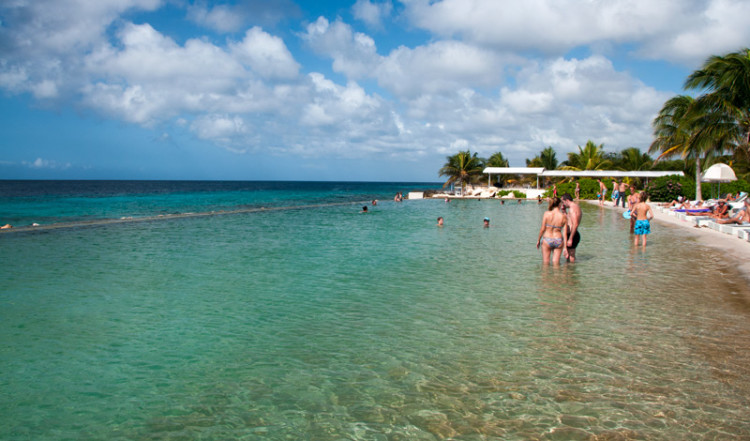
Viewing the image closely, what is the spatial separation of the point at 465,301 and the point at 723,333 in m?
3.49

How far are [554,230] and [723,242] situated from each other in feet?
25.7

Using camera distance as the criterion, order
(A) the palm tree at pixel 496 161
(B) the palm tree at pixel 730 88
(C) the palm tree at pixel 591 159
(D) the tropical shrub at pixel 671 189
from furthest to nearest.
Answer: (A) the palm tree at pixel 496 161, (C) the palm tree at pixel 591 159, (D) the tropical shrub at pixel 671 189, (B) the palm tree at pixel 730 88

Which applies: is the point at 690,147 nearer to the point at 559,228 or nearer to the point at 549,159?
the point at 559,228

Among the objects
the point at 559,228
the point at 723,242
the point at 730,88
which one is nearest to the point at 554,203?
the point at 559,228

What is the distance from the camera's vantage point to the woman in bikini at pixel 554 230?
9.91 metres

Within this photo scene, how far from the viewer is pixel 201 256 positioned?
539 inches

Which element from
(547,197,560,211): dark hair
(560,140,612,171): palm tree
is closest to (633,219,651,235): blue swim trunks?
(547,197,560,211): dark hair

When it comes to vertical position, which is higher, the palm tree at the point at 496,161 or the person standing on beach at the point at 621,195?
the palm tree at the point at 496,161

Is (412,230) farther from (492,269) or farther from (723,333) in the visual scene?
(723,333)

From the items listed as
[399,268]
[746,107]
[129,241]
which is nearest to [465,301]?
[399,268]

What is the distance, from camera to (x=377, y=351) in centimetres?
584

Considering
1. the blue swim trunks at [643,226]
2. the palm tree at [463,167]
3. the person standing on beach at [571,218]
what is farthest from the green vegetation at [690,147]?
the person standing on beach at [571,218]

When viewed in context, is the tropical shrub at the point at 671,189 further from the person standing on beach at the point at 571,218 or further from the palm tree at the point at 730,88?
the person standing on beach at the point at 571,218

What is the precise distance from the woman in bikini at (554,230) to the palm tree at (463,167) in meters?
45.7
